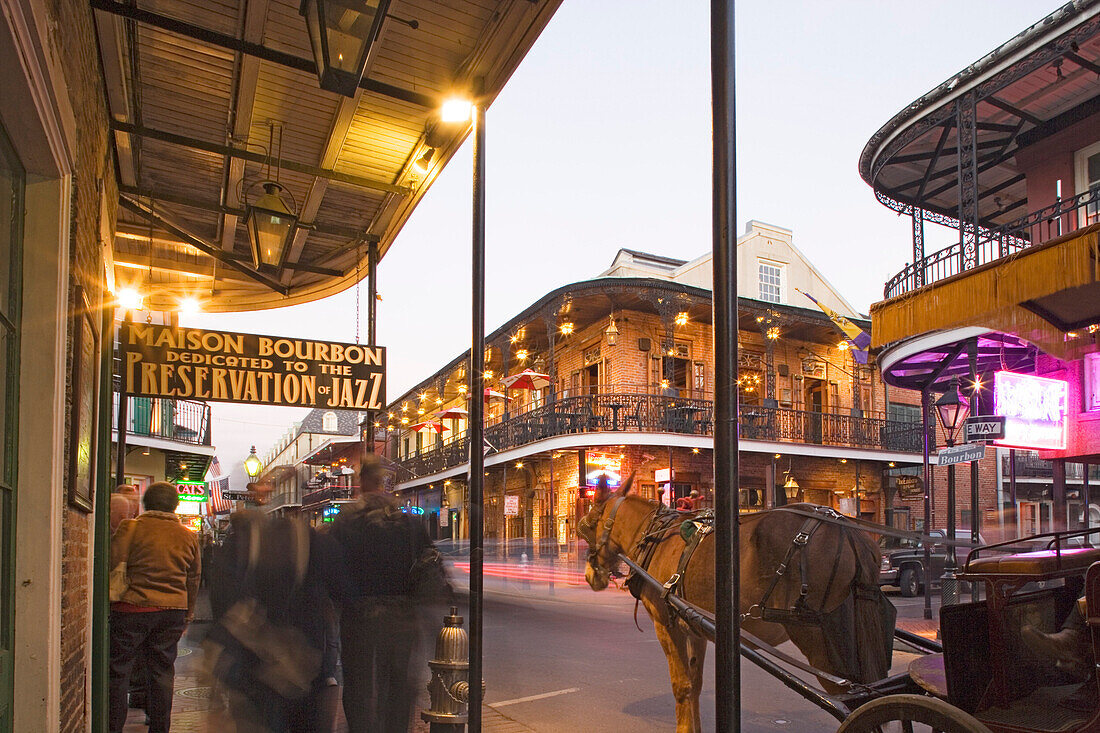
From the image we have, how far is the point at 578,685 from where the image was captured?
8203 mm

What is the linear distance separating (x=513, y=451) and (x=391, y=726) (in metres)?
21.1

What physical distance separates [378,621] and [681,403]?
19998 mm

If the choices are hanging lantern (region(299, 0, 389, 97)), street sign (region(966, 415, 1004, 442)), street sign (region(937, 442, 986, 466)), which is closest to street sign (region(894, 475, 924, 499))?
street sign (region(937, 442, 986, 466))

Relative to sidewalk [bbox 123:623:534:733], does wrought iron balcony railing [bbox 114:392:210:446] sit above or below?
above

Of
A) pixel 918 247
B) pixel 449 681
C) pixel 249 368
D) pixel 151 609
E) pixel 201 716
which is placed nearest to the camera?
pixel 449 681

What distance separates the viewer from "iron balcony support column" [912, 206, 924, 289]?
1381 cm

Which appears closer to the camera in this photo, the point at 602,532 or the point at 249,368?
the point at 249,368

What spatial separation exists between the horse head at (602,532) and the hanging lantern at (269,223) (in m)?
3.38

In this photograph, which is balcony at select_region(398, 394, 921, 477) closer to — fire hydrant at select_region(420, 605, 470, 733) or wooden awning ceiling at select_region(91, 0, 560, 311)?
wooden awning ceiling at select_region(91, 0, 560, 311)

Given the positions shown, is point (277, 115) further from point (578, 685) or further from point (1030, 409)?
point (1030, 409)

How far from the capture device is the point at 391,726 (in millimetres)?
4395

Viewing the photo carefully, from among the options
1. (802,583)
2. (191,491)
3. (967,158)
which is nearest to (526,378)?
(967,158)

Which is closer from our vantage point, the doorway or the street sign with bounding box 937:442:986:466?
the doorway

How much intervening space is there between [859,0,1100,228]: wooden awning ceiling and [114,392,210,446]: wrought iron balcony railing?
45.7ft
